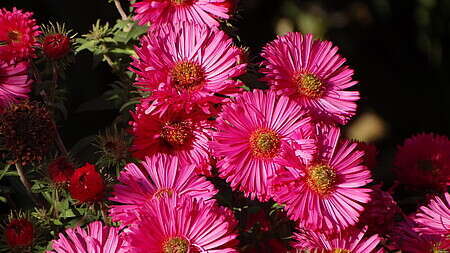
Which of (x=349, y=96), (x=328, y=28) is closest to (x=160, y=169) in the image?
(x=349, y=96)

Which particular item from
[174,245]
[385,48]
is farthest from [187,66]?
[385,48]

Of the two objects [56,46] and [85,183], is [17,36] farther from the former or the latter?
[85,183]

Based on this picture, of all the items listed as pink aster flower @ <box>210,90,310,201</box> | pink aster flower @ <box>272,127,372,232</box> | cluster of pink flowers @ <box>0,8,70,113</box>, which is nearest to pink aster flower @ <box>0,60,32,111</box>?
cluster of pink flowers @ <box>0,8,70,113</box>

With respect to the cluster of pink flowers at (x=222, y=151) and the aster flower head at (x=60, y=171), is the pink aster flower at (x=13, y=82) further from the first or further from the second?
the aster flower head at (x=60, y=171)

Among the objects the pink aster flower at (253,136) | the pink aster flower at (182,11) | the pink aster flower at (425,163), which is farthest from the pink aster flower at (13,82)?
the pink aster flower at (425,163)

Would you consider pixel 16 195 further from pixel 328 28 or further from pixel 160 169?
pixel 328 28

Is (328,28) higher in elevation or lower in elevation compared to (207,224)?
higher

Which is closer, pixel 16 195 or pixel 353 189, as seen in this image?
pixel 353 189

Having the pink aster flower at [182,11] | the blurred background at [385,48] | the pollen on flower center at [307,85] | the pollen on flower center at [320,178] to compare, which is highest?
the blurred background at [385,48]

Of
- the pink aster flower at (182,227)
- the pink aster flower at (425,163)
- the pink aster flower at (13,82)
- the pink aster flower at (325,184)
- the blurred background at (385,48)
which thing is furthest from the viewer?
the blurred background at (385,48)

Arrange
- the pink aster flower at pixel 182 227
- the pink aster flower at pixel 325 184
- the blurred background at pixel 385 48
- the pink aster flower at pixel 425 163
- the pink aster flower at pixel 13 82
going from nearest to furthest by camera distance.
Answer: the pink aster flower at pixel 182 227
the pink aster flower at pixel 325 184
the pink aster flower at pixel 13 82
the pink aster flower at pixel 425 163
the blurred background at pixel 385 48
